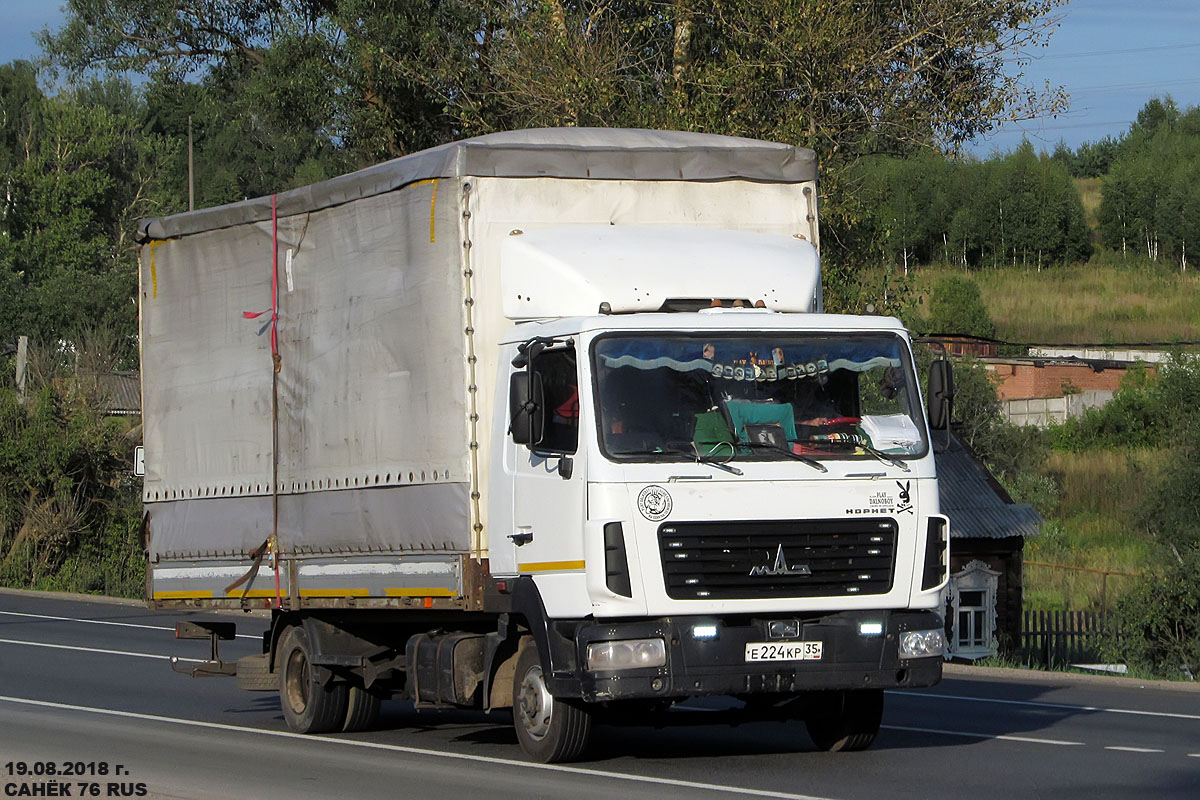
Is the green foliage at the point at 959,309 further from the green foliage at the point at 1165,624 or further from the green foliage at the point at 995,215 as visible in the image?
the green foliage at the point at 1165,624

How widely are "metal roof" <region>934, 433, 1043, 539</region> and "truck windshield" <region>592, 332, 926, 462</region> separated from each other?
25361mm

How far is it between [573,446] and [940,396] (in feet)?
7.41

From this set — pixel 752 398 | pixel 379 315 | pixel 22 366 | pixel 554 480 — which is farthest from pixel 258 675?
pixel 22 366

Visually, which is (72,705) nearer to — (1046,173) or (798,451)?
(798,451)

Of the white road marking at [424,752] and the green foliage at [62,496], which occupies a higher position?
the green foliage at [62,496]

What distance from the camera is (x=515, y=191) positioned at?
1106cm

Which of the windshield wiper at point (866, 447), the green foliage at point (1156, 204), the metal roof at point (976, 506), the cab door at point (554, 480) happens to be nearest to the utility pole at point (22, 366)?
the metal roof at point (976, 506)

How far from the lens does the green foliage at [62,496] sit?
40.7 m

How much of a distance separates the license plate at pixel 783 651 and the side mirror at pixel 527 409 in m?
1.71

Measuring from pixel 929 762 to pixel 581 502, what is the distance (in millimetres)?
2907

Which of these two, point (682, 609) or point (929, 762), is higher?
point (682, 609)

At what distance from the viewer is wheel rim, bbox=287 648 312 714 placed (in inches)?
523

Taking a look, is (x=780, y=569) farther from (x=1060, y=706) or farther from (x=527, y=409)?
(x=1060, y=706)

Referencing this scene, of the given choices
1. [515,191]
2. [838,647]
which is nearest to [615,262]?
[515,191]
